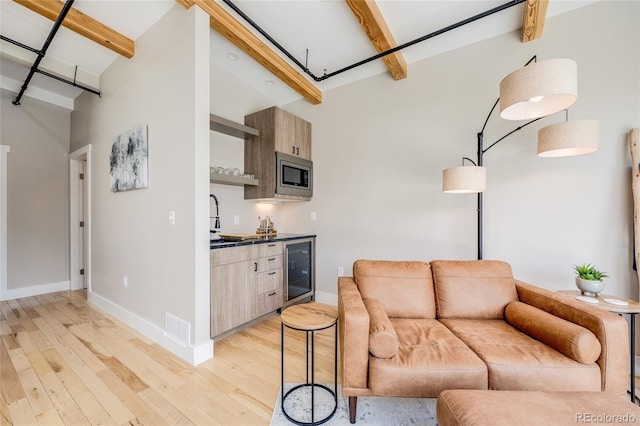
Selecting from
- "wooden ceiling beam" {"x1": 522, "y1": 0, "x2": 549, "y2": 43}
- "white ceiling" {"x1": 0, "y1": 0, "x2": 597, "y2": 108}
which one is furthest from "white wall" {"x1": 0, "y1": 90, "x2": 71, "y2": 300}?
"wooden ceiling beam" {"x1": 522, "y1": 0, "x2": 549, "y2": 43}

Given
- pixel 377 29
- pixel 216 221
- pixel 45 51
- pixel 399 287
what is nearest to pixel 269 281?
pixel 216 221

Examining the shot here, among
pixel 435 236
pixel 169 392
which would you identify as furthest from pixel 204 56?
pixel 435 236

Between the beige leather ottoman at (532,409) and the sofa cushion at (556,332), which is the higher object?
the sofa cushion at (556,332)

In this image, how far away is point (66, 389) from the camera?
1721mm

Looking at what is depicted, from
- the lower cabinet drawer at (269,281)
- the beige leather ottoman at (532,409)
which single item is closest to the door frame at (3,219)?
the lower cabinet drawer at (269,281)

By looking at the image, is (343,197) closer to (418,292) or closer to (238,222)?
(238,222)

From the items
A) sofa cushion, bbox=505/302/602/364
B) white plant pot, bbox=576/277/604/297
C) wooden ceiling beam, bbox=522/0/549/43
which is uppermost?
wooden ceiling beam, bbox=522/0/549/43

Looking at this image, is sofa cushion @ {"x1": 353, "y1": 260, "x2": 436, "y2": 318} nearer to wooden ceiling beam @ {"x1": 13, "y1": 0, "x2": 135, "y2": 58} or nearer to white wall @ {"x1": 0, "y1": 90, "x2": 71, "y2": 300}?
wooden ceiling beam @ {"x1": 13, "y1": 0, "x2": 135, "y2": 58}

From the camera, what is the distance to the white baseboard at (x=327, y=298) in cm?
342

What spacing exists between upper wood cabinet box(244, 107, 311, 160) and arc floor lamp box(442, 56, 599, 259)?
1.93 m

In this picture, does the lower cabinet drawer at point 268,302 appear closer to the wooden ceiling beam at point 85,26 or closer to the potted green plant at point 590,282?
the potted green plant at point 590,282

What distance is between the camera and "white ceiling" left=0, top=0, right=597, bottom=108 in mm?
2186

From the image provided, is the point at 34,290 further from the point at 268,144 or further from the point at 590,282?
the point at 590,282

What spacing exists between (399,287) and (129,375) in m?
2.11
